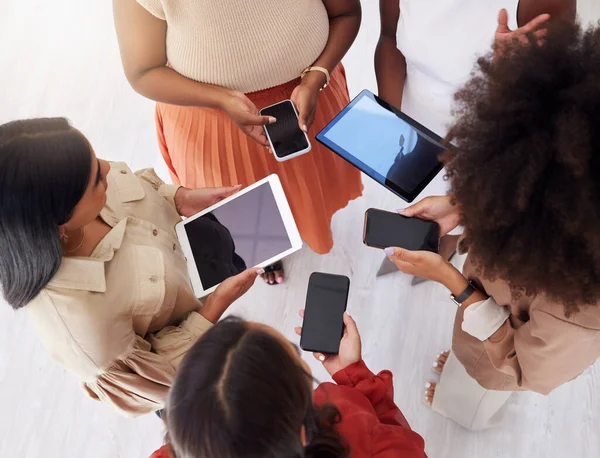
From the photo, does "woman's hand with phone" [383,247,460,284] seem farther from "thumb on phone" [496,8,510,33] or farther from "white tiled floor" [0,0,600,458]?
"white tiled floor" [0,0,600,458]

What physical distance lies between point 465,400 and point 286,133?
805mm

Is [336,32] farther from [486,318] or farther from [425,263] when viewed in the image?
[486,318]

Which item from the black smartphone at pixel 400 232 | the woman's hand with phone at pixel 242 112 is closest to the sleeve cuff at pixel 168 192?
the woman's hand with phone at pixel 242 112

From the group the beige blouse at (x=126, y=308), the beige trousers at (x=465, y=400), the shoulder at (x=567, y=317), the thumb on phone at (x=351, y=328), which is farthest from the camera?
the beige trousers at (x=465, y=400)

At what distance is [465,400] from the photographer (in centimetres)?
125

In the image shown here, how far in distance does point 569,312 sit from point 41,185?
0.73 meters

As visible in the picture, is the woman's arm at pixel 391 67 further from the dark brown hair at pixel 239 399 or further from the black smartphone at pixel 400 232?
the dark brown hair at pixel 239 399

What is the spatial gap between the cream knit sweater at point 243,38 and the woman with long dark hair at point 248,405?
1.83 feet

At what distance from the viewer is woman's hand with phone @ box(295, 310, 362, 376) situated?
3.13 ft

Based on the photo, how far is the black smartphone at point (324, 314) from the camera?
99 cm

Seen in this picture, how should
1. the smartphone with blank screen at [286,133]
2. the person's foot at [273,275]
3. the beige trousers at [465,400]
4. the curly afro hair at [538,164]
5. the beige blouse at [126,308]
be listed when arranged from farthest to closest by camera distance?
the person's foot at [273,275] → the beige trousers at [465,400] → the smartphone with blank screen at [286,133] → the beige blouse at [126,308] → the curly afro hair at [538,164]

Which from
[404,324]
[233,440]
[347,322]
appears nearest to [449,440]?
[404,324]

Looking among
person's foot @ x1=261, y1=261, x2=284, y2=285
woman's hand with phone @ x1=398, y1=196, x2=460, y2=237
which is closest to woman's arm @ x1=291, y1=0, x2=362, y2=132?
woman's hand with phone @ x1=398, y1=196, x2=460, y2=237

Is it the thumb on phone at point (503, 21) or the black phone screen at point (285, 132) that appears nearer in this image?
the thumb on phone at point (503, 21)
